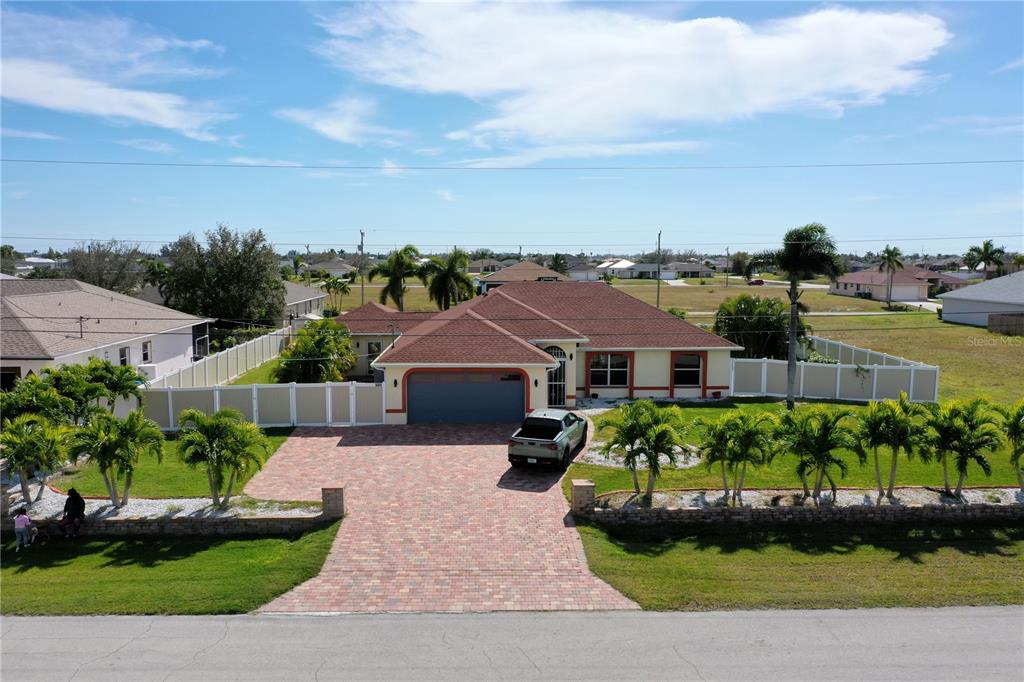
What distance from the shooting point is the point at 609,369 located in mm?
30812

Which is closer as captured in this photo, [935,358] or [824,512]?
[824,512]

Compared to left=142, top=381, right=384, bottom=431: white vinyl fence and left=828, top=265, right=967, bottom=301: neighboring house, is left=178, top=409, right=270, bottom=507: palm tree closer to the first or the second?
left=142, top=381, right=384, bottom=431: white vinyl fence

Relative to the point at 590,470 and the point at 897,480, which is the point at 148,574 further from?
the point at 897,480

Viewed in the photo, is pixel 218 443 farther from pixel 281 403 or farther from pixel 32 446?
pixel 281 403

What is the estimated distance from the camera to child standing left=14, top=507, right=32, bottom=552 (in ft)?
50.3

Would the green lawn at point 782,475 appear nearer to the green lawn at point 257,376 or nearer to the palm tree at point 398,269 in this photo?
the green lawn at point 257,376

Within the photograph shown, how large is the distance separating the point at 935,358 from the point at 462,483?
37.7m

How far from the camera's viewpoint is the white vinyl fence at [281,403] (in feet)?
81.6

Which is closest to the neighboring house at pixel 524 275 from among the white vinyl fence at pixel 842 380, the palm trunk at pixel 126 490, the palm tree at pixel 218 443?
the white vinyl fence at pixel 842 380

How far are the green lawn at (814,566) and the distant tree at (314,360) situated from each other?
17.8 meters

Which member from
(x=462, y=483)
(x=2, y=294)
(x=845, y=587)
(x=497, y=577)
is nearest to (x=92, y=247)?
(x=2, y=294)

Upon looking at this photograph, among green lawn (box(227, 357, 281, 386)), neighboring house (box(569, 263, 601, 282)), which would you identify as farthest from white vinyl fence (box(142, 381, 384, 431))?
neighboring house (box(569, 263, 601, 282))

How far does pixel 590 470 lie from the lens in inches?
808

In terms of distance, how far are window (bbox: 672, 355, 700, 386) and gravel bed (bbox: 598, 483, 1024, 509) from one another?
12478 mm
